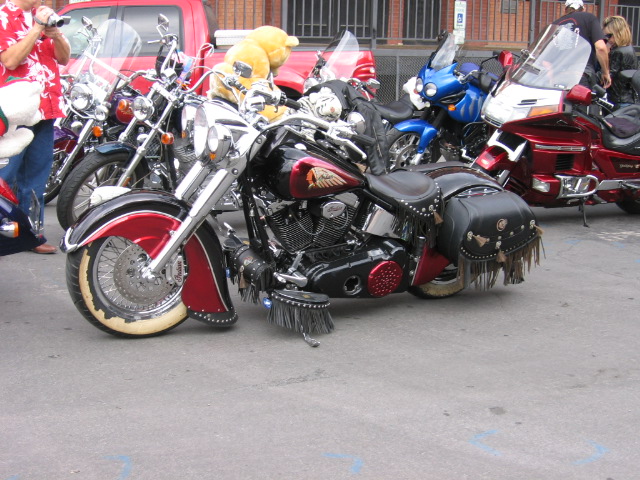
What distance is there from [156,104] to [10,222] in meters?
2.12

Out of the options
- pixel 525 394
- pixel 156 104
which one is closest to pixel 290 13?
pixel 156 104

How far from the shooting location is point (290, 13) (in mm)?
15180

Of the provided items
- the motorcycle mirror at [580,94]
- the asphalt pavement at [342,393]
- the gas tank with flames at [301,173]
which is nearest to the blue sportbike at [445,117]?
the motorcycle mirror at [580,94]

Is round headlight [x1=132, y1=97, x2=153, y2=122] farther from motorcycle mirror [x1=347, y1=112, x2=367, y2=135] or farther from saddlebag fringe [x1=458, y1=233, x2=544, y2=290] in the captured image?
saddlebag fringe [x1=458, y1=233, x2=544, y2=290]

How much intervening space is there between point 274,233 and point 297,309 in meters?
0.48

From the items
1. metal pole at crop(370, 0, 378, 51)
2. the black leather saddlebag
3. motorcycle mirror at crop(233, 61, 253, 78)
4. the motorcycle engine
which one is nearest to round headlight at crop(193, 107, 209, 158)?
motorcycle mirror at crop(233, 61, 253, 78)

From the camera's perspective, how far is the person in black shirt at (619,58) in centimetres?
1023

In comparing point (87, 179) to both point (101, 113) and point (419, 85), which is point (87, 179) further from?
point (419, 85)

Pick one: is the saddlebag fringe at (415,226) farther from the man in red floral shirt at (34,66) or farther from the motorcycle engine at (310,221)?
the man in red floral shirt at (34,66)

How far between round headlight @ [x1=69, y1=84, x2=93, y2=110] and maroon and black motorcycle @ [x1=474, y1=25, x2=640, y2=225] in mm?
3342

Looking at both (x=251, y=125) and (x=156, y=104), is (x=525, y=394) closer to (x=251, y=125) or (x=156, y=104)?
(x=251, y=125)

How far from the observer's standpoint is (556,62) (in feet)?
25.8

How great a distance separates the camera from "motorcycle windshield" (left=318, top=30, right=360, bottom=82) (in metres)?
8.42

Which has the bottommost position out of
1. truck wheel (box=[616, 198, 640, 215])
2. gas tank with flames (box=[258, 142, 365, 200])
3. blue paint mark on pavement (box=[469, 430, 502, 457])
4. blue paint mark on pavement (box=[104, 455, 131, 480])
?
blue paint mark on pavement (box=[469, 430, 502, 457])
